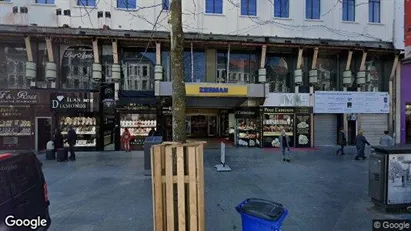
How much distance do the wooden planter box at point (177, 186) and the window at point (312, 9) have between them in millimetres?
17996

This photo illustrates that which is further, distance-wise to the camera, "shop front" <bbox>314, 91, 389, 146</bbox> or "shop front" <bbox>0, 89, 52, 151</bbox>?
"shop front" <bbox>314, 91, 389, 146</bbox>

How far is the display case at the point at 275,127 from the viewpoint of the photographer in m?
18.3

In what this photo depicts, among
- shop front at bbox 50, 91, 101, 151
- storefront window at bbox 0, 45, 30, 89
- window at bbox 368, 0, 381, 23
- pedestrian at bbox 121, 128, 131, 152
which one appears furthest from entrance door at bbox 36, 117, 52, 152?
window at bbox 368, 0, 381, 23

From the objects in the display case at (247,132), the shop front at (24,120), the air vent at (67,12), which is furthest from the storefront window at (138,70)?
the display case at (247,132)

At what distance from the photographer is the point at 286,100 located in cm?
1820

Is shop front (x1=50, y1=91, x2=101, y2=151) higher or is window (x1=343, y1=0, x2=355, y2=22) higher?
window (x1=343, y1=0, x2=355, y2=22)

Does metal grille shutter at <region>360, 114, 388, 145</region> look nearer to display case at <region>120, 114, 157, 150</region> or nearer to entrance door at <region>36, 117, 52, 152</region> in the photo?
display case at <region>120, 114, 157, 150</region>

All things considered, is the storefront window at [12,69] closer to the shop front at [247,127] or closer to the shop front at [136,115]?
the shop front at [136,115]

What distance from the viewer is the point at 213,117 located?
23766mm

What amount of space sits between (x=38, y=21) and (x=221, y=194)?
14627mm

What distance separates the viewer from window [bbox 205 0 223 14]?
1761cm

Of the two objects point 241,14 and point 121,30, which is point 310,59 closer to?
point 241,14

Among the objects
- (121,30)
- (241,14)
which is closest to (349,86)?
(241,14)

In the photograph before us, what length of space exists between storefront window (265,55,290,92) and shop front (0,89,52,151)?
Answer: 13359mm
